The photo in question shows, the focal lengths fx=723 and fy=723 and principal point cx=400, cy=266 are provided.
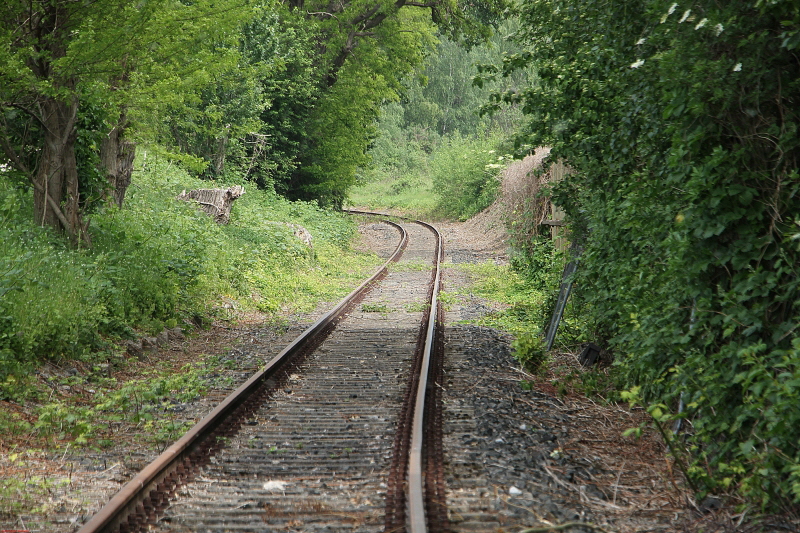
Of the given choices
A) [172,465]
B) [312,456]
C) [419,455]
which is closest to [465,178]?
[312,456]

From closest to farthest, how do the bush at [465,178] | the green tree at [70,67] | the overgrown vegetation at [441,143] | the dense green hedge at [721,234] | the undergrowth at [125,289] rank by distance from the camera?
the dense green hedge at [721,234] → the undergrowth at [125,289] → the green tree at [70,67] → the bush at [465,178] → the overgrown vegetation at [441,143]

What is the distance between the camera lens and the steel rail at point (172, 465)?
411 cm

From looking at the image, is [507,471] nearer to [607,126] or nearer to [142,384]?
[607,126]

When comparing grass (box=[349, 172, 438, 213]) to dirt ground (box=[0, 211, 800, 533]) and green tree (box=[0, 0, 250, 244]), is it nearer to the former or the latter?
green tree (box=[0, 0, 250, 244])

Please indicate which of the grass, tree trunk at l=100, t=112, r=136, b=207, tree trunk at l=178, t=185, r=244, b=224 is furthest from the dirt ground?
the grass

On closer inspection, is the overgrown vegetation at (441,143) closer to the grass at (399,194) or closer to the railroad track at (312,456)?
the grass at (399,194)

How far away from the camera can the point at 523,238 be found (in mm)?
18016

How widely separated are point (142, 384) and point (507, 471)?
14.6ft

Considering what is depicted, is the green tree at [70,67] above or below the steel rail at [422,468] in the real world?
above

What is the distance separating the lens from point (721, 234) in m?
5.01

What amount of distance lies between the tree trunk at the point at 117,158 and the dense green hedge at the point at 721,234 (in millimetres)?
9202

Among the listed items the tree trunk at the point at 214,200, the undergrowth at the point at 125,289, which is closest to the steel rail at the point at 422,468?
the undergrowth at the point at 125,289

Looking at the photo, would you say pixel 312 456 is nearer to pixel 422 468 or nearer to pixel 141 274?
pixel 422 468

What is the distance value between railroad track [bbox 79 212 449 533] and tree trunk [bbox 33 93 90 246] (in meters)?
4.04
